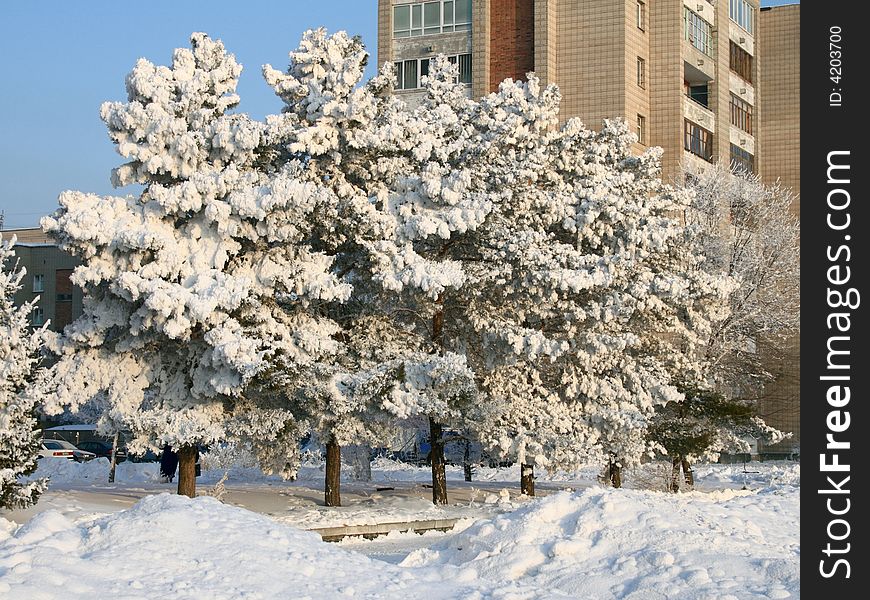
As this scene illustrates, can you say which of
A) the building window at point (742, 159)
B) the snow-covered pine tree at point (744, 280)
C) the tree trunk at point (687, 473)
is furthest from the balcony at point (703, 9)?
the tree trunk at point (687, 473)

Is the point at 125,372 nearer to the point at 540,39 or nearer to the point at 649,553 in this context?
the point at 649,553

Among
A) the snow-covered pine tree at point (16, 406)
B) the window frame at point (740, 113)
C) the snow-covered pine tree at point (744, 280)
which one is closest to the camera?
the snow-covered pine tree at point (16, 406)

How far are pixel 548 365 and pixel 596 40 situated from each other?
2360cm

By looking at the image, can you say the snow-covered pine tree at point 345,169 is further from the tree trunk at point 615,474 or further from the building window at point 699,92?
the building window at point 699,92

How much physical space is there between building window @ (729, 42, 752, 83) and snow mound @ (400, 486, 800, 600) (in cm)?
4383

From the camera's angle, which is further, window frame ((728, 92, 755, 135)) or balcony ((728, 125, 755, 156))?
window frame ((728, 92, 755, 135))

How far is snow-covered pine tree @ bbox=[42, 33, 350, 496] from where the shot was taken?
84.0 ft

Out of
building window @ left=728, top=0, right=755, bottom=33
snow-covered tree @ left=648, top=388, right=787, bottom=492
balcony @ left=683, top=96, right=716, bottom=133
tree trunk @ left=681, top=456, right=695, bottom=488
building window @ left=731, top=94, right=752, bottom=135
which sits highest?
building window @ left=728, top=0, right=755, bottom=33

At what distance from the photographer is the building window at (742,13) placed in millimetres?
59844

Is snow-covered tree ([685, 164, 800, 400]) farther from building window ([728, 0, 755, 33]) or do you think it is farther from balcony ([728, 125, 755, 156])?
building window ([728, 0, 755, 33])

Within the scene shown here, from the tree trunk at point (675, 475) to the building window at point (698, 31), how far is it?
26.2 m

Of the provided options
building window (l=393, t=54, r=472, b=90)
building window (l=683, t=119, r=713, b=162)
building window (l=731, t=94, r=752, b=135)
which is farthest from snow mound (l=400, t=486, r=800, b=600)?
building window (l=731, t=94, r=752, b=135)

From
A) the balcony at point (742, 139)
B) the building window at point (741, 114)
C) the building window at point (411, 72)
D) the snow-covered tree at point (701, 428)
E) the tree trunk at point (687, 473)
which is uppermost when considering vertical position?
the building window at point (411, 72)
